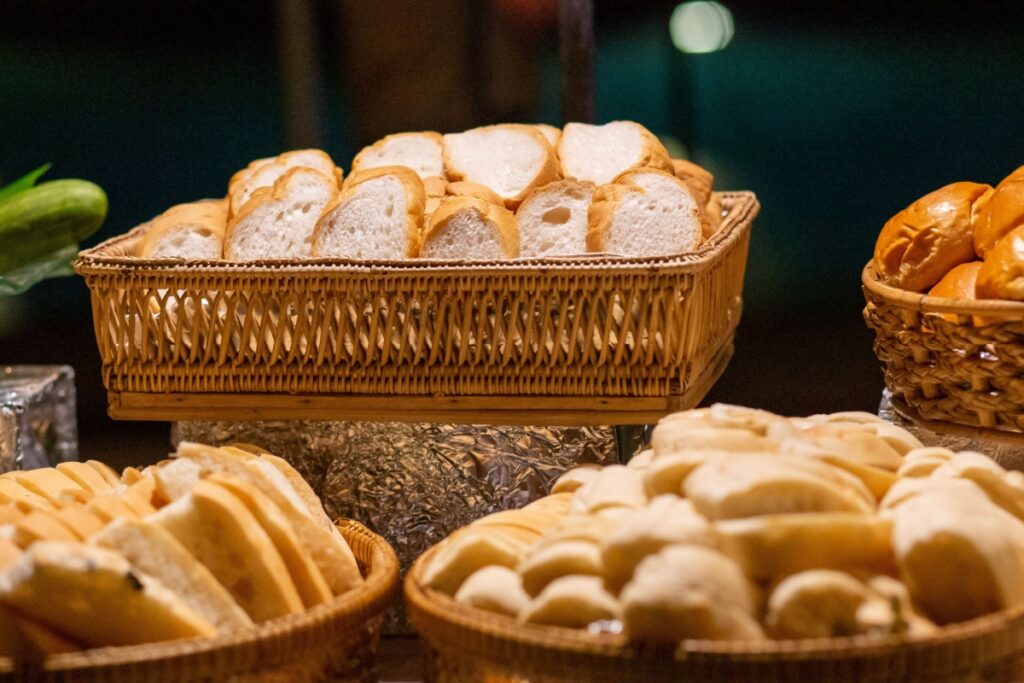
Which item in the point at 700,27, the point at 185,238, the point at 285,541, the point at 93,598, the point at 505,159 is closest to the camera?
the point at 93,598

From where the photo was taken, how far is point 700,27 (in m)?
2.60

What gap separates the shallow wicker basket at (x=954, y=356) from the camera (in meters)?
1.33

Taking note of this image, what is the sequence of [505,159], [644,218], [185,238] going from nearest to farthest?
[644,218] → [185,238] → [505,159]

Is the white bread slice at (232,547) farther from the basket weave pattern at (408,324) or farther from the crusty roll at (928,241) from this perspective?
the crusty roll at (928,241)

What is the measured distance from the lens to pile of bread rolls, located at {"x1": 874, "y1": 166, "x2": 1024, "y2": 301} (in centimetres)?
145

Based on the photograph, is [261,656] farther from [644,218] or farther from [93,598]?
[644,218]

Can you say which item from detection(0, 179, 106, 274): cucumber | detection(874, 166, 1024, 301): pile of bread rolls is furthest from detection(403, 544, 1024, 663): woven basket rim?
detection(0, 179, 106, 274): cucumber

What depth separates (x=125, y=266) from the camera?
1503mm

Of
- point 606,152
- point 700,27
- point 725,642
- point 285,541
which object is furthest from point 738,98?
point 725,642

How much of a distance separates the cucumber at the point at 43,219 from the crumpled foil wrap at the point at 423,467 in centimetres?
77

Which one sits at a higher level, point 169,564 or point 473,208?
point 473,208

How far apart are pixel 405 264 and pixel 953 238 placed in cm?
69

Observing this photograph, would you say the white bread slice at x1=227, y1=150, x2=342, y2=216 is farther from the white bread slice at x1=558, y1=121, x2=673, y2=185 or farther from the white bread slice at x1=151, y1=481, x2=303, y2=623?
the white bread slice at x1=151, y1=481, x2=303, y2=623

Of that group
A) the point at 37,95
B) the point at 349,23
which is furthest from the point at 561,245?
the point at 37,95
